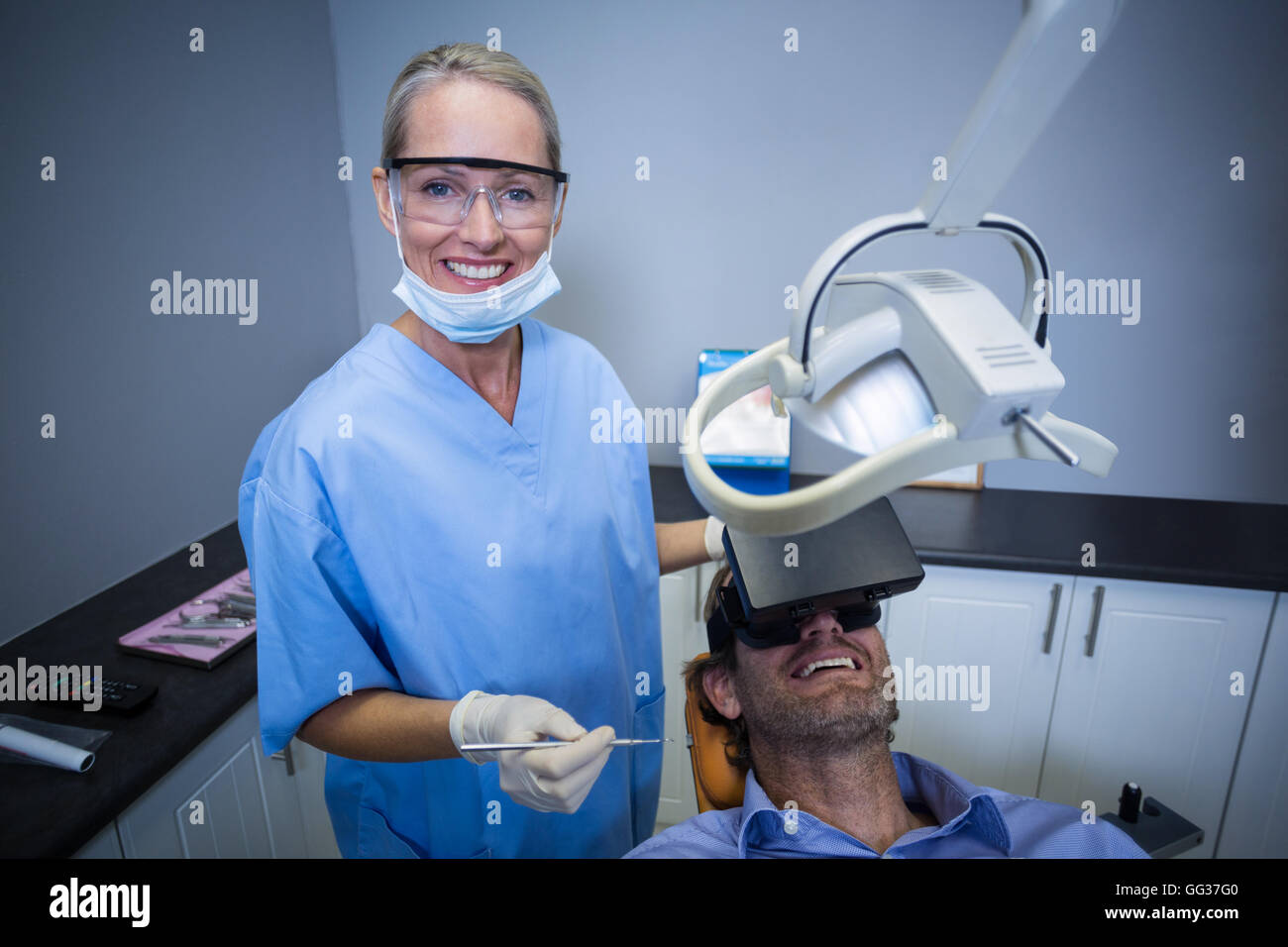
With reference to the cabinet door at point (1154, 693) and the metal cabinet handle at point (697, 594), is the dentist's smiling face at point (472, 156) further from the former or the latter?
the cabinet door at point (1154, 693)

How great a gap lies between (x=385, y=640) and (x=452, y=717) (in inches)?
7.3

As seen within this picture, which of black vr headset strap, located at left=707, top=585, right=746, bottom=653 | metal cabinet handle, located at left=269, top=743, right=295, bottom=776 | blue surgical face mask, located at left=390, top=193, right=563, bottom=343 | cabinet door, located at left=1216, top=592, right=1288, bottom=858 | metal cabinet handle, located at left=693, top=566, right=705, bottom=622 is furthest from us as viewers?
metal cabinet handle, located at left=693, top=566, right=705, bottom=622

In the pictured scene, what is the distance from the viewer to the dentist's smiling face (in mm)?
959

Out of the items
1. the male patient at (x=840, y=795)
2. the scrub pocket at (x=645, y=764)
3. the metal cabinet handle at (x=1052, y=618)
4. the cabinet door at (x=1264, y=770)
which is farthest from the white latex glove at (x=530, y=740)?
the cabinet door at (x=1264, y=770)

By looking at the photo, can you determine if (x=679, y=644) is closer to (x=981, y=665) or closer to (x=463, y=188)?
(x=981, y=665)

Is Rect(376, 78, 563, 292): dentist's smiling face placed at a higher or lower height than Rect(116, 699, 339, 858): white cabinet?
higher

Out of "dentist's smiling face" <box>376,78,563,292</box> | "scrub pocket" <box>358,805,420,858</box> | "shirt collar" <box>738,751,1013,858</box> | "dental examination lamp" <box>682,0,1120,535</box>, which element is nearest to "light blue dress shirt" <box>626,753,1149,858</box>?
"shirt collar" <box>738,751,1013,858</box>

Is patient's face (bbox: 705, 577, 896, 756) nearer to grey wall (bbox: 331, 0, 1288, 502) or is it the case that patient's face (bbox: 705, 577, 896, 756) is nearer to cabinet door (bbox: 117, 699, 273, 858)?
cabinet door (bbox: 117, 699, 273, 858)

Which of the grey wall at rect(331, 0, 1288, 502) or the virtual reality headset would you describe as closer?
the virtual reality headset

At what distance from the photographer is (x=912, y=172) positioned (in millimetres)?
1890

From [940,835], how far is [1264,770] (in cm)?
125

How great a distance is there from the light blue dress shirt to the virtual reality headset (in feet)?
1.10

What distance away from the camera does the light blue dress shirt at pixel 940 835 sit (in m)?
1.08

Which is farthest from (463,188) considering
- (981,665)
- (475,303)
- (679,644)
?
(981,665)
